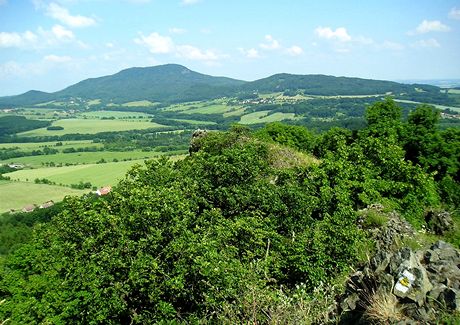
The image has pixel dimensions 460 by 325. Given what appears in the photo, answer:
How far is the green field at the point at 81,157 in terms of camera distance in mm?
144500

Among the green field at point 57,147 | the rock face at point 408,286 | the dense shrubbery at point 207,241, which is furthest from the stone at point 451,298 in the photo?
the green field at point 57,147

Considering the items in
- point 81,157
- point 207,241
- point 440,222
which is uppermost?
point 207,241

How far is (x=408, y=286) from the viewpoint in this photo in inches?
322

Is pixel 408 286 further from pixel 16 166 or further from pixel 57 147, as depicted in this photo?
pixel 57 147

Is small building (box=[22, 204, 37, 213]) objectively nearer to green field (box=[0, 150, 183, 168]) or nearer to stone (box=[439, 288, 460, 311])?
green field (box=[0, 150, 183, 168])

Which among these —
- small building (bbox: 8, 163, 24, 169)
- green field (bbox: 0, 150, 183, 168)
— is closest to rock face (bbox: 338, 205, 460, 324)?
green field (bbox: 0, 150, 183, 168)

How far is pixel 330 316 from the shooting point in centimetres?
959

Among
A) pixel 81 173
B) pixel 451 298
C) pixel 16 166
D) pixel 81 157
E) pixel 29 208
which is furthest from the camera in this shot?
pixel 81 157

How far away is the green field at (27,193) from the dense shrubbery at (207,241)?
79724 millimetres

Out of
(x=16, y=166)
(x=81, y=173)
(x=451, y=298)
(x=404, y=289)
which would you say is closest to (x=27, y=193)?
(x=81, y=173)

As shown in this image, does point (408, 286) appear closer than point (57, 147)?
Yes

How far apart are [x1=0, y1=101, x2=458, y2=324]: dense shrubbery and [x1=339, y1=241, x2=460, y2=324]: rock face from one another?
181 centimetres

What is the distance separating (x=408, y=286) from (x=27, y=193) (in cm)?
10947

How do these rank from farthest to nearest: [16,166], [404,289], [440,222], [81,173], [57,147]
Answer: [57,147]
[16,166]
[81,173]
[440,222]
[404,289]
